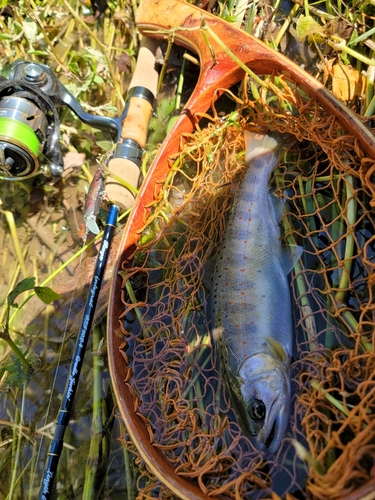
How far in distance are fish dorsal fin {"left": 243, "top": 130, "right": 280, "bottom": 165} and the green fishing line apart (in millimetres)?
1272

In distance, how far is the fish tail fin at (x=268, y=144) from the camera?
2.24 metres

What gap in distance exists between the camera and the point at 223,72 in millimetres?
2371

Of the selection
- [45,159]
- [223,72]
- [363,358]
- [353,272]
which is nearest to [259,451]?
[363,358]

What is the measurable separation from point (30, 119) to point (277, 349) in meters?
1.91

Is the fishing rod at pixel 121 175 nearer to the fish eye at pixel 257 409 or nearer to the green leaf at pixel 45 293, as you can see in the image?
the green leaf at pixel 45 293

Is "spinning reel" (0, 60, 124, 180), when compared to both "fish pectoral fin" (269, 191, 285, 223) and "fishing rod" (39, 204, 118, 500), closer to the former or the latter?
Answer: "fishing rod" (39, 204, 118, 500)

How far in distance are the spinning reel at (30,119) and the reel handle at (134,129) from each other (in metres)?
0.12

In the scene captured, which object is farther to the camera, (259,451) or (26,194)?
(26,194)

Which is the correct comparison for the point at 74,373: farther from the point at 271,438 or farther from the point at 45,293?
the point at 271,438

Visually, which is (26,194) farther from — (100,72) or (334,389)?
(334,389)

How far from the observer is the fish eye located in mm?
1845

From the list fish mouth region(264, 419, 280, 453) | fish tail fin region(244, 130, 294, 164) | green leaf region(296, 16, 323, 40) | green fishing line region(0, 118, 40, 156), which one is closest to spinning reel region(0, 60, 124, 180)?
green fishing line region(0, 118, 40, 156)

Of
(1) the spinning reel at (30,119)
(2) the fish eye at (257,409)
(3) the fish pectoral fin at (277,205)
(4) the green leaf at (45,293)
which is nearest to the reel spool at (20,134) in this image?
(1) the spinning reel at (30,119)

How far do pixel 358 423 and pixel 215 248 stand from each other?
110 cm
